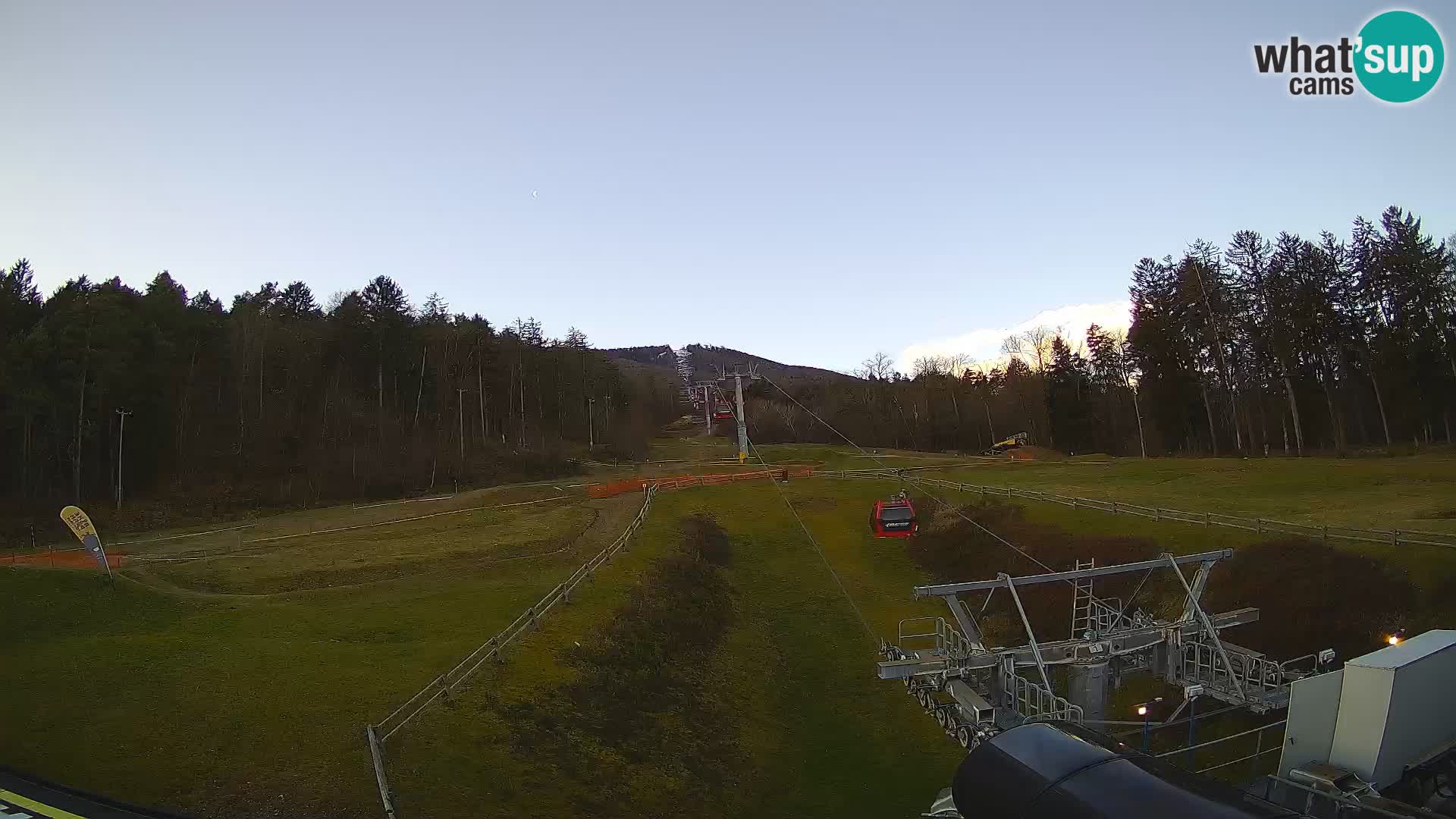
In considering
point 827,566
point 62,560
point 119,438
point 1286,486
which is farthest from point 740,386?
point 119,438

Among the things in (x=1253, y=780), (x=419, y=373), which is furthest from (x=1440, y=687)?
(x=419, y=373)

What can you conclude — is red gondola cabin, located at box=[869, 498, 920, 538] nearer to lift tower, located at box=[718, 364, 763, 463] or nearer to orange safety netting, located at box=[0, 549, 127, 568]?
lift tower, located at box=[718, 364, 763, 463]

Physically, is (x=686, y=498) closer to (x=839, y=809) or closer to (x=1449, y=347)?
(x=839, y=809)

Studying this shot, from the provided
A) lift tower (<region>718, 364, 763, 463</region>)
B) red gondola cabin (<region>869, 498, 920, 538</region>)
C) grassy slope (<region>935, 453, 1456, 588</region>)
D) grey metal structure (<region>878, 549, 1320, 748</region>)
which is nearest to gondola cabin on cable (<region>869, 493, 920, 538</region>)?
red gondola cabin (<region>869, 498, 920, 538</region>)

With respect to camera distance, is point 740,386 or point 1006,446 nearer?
point 740,386

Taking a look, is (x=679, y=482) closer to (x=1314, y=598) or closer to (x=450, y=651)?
(x=450, y=651)

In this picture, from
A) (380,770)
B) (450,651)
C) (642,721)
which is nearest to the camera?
(380,770)
